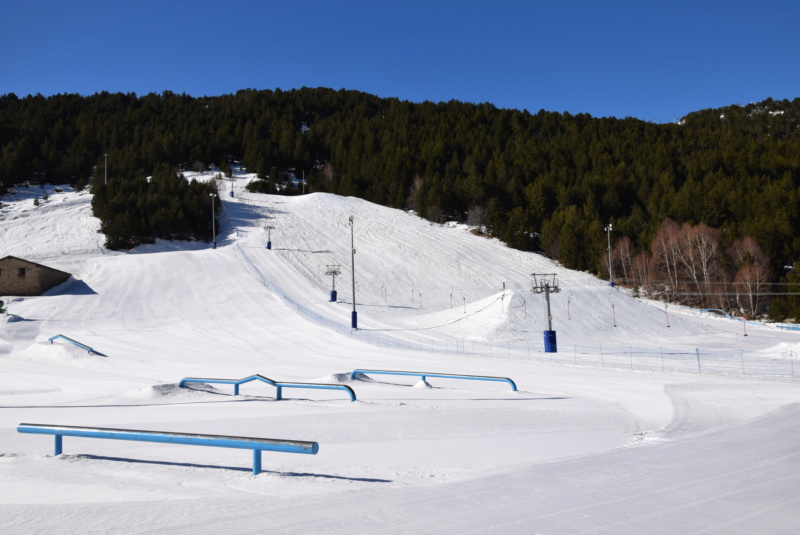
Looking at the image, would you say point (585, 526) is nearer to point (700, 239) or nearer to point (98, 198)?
point (700, 239)

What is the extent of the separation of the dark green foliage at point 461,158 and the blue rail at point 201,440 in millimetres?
58683

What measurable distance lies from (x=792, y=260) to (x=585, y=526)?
64867 mm

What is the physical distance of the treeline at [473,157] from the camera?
2611 inches

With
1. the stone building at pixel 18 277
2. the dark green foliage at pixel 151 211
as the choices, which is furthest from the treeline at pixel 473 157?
the stone building at pixel 18 277

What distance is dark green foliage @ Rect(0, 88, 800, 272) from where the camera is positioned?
216ft

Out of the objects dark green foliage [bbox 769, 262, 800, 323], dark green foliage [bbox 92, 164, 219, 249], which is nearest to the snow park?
dark green foliage [bbox 769, 262, 800, 323]

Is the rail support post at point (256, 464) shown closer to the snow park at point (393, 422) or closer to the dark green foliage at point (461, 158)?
the snow park at point (393, 422)

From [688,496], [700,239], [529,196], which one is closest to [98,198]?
[529,196]

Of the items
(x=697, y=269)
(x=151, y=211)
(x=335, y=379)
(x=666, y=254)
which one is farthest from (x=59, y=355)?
(x=697, y=269)

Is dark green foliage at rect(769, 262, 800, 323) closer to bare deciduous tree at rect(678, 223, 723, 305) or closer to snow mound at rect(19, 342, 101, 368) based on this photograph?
bare deciduous tree at rect(678, 223, 723, 305)

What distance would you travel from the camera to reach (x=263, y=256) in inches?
2153

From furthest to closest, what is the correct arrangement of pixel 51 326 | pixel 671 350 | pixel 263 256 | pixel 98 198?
1. pixel 98 198
2. pixel 263 256
3. pixel 51 326
4. pixel 671 350

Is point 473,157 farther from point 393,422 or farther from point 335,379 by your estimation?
point 393,422

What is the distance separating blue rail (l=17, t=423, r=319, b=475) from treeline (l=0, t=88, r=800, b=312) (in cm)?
6050
